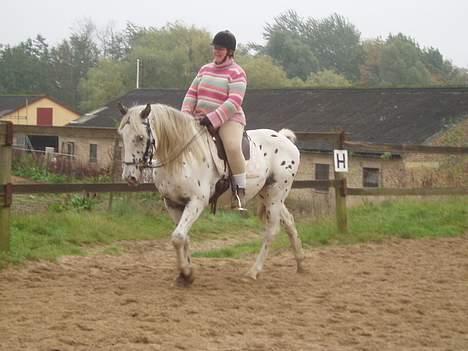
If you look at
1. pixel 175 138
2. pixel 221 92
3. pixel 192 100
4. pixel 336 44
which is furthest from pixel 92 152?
pixel 336 44

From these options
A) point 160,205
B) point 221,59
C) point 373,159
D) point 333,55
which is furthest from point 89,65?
point 221,59

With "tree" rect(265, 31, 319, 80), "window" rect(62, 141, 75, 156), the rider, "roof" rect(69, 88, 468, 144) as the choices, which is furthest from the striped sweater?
"tree" rect(265, 31, 319, 80)

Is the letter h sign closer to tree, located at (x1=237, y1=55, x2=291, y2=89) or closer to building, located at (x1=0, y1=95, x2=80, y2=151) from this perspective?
tree, located at (x1=237, y1=55, x2=291, y2=89)

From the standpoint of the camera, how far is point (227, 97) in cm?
669

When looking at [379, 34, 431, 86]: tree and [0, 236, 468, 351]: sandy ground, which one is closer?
[0, 236, 468, 351]: sandy ground

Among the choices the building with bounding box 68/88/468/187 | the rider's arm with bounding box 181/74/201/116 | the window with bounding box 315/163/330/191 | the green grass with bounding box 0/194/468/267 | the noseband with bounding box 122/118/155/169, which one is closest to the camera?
the noseband with bounding box 122/118/155/169

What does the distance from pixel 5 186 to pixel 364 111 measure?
23416 mm

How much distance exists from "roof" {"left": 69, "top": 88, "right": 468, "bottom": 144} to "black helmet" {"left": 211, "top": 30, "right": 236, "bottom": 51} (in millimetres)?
17666

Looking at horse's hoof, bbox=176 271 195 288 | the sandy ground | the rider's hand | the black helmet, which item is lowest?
the sandy ground

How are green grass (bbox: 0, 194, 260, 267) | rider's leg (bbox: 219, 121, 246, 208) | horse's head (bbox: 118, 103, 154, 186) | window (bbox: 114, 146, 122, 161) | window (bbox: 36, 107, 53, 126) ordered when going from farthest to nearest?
window (bbox: 36, 107, 53, 126) → window (bbox: 114, 146, 122, 161) → green grass (bbox: 0, 194, 260, 267) → rider's leg (bbox: 219, 121, 246, 208) → horse's head (bbox: 118, 103, 154, 186)

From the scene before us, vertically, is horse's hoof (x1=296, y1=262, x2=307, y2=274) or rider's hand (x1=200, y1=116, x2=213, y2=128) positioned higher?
rider's hand (x1=200, y1=116, x2=213, y2=128)

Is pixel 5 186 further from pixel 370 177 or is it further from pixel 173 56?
pixel 173 56

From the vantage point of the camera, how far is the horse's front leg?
6.16 metres

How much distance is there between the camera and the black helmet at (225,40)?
663 centimetres
